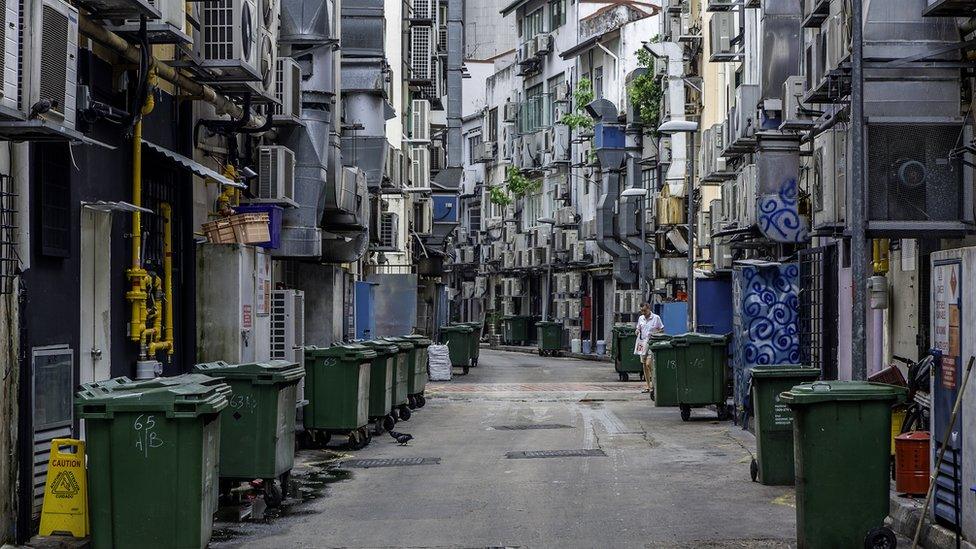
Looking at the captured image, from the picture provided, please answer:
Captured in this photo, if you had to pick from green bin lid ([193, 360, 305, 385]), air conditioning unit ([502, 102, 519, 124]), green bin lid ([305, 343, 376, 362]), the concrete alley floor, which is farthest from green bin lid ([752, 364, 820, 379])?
air conditioning unit ([502, 102, 519, 124])

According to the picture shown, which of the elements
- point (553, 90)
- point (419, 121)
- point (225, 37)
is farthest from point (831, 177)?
point (553, 90)

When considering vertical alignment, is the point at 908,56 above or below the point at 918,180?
above

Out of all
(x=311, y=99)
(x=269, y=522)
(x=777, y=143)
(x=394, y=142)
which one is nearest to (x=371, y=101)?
(x=311, y=99)

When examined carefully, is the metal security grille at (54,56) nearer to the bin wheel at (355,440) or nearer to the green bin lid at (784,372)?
the green bin lid at (784,372)

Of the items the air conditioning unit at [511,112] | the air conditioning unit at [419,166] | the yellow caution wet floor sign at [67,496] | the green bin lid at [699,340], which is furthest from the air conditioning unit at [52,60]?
the air conditioning unit at [511,112]

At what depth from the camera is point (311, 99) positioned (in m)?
24.6

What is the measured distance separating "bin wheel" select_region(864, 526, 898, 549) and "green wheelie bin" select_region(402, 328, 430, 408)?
48.2 ft

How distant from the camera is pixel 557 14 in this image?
221 feet

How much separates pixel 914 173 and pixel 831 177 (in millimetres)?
1558

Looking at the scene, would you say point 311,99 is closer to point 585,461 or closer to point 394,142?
point 585,461

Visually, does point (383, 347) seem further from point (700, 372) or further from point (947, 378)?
point (947, 378)

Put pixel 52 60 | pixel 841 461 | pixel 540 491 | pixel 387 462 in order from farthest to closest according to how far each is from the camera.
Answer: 1. pixel 387 462
2. pixel 540 491
3. pixel 841 461
4. pixel 52 60

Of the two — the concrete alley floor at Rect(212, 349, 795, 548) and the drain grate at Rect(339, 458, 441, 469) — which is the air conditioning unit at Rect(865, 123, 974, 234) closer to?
the concrete alley floor at Rect(212, 349, 795, 548)

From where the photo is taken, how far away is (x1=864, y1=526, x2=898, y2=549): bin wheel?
10.4m
